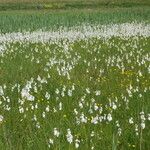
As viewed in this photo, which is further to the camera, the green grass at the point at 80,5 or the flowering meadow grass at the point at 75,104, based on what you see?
the green grass at the point at 80,5

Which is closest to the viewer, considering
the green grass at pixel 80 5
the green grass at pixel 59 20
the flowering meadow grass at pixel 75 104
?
the flowering meadow grass at pixel 75 104

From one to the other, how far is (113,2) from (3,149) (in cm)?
4970

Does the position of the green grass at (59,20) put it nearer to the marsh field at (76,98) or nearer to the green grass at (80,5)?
the marsh field at (76,98)

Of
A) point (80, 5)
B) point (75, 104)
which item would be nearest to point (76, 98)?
point (75, 104)

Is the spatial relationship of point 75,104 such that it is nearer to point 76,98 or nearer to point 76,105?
point 76,105

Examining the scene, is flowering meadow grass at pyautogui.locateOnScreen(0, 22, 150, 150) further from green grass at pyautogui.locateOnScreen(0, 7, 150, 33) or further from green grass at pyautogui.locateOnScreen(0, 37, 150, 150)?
green grass at pyautogui.locateOnScreen(0, 7, 150, 33)

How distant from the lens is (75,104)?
8.66 metres

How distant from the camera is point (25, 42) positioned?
19.9 metres

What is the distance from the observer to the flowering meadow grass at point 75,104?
251 inches

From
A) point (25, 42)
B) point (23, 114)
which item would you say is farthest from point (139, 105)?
point (25, 42)

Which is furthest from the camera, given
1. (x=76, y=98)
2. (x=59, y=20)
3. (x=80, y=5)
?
(x=80, y=5)

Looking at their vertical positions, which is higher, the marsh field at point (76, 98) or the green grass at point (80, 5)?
the green grass at point (80, 5)

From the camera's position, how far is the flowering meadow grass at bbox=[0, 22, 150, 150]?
251 inches

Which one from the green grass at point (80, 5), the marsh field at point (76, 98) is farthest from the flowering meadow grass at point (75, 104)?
the green grass at point (80, 5)
